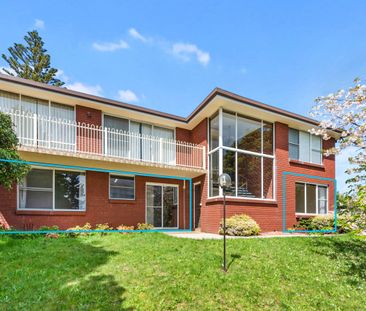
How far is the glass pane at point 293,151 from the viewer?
1367 centimetres

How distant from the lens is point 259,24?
10477mm

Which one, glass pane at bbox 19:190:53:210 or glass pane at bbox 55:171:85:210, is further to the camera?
glass pane at bbox 55:171:85:210

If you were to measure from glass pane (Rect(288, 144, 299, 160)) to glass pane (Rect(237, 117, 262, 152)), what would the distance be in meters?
2.06

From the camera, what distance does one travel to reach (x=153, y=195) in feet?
42.2

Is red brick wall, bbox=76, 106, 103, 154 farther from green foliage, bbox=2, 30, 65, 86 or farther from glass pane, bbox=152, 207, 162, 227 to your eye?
green foliage, bbox=2, 30, 65, 86

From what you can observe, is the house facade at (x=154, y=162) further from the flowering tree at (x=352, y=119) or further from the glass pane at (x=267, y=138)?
the flowering tree at (x=352, y=119)

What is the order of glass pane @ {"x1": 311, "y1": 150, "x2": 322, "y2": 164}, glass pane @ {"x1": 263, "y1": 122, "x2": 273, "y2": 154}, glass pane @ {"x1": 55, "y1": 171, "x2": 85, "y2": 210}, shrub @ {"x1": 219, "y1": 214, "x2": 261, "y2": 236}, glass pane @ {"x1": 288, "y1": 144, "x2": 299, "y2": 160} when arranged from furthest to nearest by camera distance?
glass pane @ {"x1": 311, "y1": 150, "x2": 322, "y2": 164}
glass pane @ {"x1": 288, "y1": 144, "x2": 299, "y2": 160}
glass pane @ {"x1": 263, "y1": 122, "x2": 273, "y2": 154}
glass pane @ {"x1": 55, "y1": 171, "x2": 85, "y2": 210}
shrub @ {"x1": 219, "y1": 214, "x2": 261, "y2": 236}

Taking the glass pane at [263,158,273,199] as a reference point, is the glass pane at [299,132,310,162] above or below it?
above

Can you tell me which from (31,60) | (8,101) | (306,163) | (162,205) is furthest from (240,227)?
(31,60)

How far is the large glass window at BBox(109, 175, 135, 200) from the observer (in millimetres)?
11836

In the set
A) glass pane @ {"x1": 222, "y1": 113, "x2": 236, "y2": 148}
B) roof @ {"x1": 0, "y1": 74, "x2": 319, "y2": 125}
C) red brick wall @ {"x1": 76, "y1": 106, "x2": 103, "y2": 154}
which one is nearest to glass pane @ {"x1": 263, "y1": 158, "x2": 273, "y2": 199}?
glass pane @ {"x1": 222, "y1": 113, "x2": 236, "y2": 148}

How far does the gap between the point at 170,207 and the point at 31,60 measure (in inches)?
818

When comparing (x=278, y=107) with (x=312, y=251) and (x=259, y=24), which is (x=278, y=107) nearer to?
(x=259, y=24)

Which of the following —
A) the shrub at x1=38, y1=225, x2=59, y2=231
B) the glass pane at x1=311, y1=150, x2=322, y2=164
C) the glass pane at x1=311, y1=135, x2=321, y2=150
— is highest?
the glass pane at x1=311, y1=135, x2=321, y2=150
